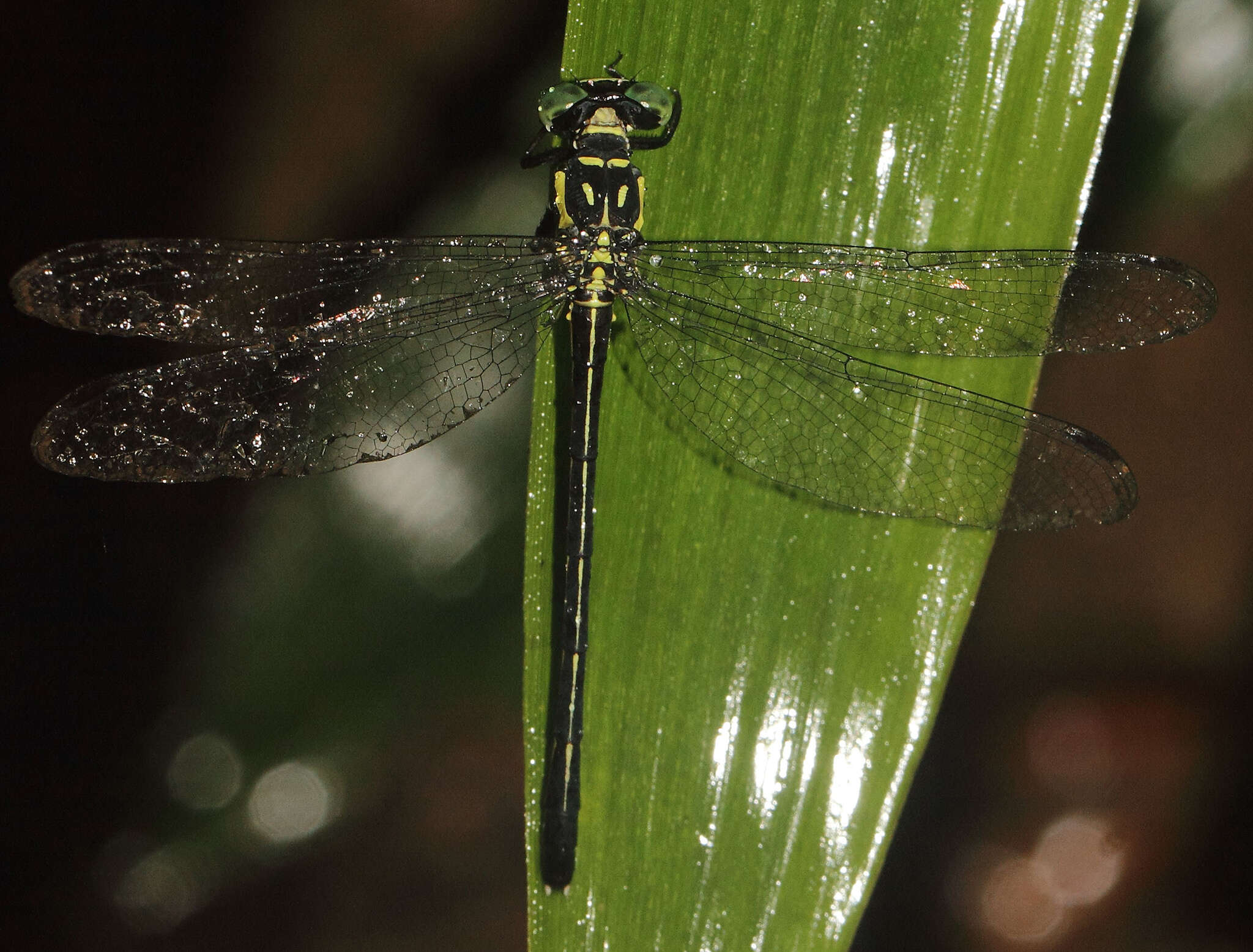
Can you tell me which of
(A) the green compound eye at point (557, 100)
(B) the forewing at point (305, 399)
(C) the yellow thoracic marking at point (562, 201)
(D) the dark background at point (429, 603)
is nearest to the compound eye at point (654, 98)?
(A) the green compound eye at point (557, 100)

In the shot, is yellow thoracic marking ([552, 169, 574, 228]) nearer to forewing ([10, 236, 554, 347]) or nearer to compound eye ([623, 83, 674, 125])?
forewing ([10, 236, 554, 347])

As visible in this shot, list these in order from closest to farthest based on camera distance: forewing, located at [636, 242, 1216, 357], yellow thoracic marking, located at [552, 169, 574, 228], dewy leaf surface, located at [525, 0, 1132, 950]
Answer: dewy leaf surface, located at [525, 0, 1132, 950] → forewing, located at [636, 242, 1216, 357] → yellow thoracic marking, located at [552, 169, 574, 228]

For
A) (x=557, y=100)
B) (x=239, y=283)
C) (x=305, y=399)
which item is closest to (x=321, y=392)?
(x=305, y=399)

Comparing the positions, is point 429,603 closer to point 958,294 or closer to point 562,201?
point 562,201

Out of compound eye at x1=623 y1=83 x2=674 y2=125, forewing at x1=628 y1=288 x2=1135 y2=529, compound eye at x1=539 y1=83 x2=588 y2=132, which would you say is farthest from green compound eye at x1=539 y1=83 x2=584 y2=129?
forewing at x1=628 y1=288 x2=1135 y2=529

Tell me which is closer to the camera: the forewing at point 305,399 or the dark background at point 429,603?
the forewing at point 305,399

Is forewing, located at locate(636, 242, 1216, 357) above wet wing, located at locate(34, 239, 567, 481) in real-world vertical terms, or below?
above

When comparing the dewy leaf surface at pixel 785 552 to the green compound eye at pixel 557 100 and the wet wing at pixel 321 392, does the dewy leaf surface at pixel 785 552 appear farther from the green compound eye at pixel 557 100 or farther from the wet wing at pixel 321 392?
the wet wing at pixel 321 392

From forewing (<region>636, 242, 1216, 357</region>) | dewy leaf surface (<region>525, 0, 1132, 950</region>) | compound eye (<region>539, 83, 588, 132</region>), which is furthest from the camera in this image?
compound eye (<region>539, 83, 588, 132</region>)
